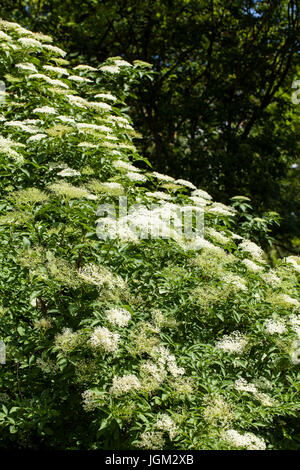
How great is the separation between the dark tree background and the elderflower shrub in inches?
194

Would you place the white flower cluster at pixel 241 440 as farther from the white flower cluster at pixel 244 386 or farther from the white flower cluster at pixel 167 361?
the white flower cluster at pixel 167 361

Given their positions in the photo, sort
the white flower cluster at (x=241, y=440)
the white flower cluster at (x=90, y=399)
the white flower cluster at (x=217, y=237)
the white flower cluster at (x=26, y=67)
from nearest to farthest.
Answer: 1. the white flower cluster at (x=241, y=440)
2. the white flower cluster at (x=90, y=399)
3. the white flower cluster at (x=217, y=237)
4. the white flower cluster at (x=26, y=67)

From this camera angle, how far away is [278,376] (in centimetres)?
285

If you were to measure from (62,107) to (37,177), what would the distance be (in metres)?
1.03

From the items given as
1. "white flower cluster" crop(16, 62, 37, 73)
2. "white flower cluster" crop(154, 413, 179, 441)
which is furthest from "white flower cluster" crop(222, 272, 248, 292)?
"white flower cluster" crop(16, 62, 37, 73)

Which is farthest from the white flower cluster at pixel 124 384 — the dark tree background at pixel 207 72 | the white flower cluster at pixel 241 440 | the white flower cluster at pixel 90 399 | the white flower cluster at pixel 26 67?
the dark tree background at pixel 207 72

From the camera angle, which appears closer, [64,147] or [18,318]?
[18,318]

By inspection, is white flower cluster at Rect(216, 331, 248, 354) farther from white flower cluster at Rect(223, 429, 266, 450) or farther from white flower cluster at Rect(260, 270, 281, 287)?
white flower cluster at Rect(260, 270, 281, 287)

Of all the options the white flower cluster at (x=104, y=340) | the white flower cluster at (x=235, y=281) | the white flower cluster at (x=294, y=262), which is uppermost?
the white flower cluster at (x=235, y=281)

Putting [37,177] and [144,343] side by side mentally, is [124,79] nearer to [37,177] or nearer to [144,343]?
[37,177]

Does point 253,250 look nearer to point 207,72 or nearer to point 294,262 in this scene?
point 294,262

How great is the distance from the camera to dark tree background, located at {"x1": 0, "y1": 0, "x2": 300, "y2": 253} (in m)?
8.34

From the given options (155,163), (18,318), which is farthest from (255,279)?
(155,163)

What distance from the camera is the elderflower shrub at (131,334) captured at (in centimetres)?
241
